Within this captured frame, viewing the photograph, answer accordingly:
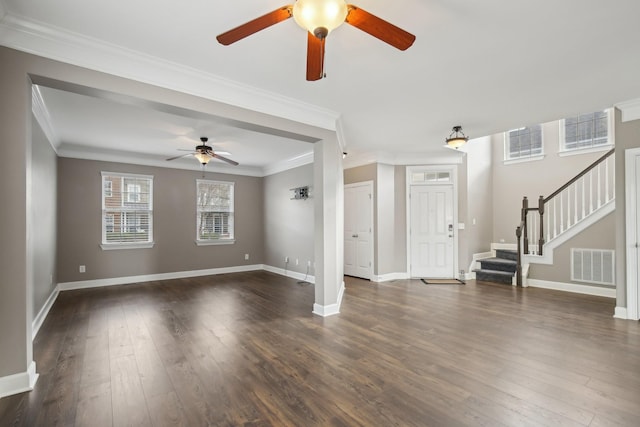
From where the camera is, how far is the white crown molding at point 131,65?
2.05 metres

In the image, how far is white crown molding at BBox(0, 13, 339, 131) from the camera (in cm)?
205

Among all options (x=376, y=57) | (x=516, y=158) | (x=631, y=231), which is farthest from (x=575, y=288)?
(x=376, y=57)

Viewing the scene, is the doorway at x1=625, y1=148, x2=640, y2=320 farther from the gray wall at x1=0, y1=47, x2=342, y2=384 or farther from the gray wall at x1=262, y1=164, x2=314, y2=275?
the gray wall at x1=0, y1=47, x2=342, y2=384

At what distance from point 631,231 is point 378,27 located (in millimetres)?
4246

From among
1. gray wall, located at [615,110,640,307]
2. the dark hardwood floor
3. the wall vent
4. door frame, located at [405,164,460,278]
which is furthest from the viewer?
door frame, located at [405,164,460,278]

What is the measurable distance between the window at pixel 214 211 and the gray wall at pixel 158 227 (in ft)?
0.42

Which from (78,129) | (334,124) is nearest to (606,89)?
(334,124)

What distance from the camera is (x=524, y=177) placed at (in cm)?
687

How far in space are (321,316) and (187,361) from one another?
1.72m

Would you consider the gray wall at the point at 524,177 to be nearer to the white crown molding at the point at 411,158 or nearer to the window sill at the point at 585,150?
the window sill at the point at 585,150

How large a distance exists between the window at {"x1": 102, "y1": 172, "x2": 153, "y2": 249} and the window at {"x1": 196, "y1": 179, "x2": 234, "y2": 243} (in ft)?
3.37

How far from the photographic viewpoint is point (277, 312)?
13.0ft

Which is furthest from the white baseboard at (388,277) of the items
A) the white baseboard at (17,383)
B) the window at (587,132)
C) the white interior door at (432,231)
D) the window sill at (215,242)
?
the white baseboard at (17,383)

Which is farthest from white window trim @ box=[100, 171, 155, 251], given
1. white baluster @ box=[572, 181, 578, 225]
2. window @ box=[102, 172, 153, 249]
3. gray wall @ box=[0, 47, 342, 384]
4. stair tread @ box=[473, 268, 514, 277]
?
white baluster @ box=[572, 181, 578, 225]
